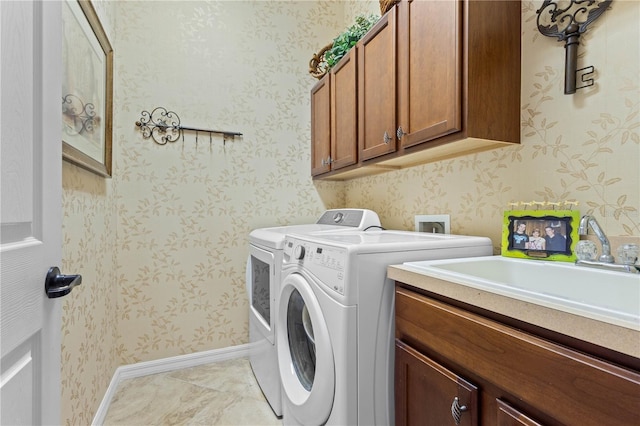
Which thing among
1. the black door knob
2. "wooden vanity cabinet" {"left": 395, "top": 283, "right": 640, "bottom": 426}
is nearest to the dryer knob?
"wooden vanity cabinet" {"left": 395, "top": 283, "right": 640, "bottom": 426}

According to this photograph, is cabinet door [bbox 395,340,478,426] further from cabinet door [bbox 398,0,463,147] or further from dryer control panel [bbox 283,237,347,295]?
cabinet door [bbox 398,0,463,147]

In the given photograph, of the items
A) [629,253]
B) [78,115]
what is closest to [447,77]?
[629,253]

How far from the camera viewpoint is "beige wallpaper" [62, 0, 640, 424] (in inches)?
44.5

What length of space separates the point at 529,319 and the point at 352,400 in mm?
631

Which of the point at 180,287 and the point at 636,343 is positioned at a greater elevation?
the point at 636,343

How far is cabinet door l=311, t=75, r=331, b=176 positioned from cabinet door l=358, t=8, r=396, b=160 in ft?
1.35

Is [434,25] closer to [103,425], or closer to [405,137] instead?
[405,137]

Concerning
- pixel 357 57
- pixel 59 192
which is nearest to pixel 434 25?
pixel 357 57

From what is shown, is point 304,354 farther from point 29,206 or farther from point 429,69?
point 429,69

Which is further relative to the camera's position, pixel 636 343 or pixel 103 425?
pixel 103 425

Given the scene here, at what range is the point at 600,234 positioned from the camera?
91cm

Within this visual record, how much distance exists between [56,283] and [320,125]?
6.06 ft

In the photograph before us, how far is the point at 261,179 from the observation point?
2279mm

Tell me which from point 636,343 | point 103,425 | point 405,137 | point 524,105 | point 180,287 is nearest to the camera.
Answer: point 636,343
